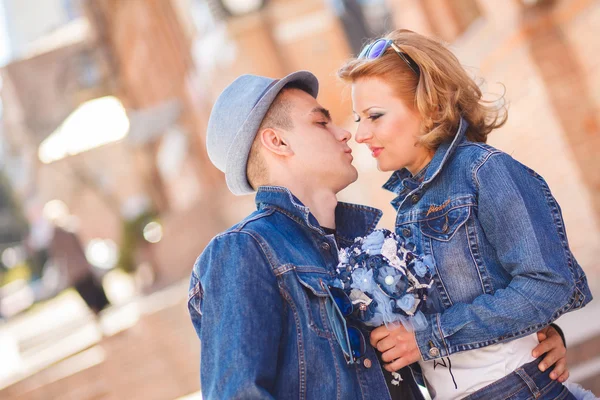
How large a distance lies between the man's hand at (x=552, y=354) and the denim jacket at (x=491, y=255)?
7.9 inches

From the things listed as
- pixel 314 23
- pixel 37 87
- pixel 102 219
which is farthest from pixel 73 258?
pixel 37 87

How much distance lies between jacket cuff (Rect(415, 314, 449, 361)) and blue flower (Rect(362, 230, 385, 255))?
12.5 inches

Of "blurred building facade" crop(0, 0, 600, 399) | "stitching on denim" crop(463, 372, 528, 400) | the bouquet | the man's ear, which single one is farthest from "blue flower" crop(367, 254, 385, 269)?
"blurred building facade" crop(0, 0, 600, 399)

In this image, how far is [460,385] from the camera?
95.8 inches

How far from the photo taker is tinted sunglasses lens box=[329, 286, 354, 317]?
7.51 feet

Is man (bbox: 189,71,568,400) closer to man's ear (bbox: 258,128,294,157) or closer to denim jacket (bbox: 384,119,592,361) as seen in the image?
man's ear (bbox: 258,128,294,157)

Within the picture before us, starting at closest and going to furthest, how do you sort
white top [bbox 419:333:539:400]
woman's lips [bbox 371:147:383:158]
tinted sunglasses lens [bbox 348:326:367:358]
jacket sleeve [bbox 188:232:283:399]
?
jacket sleeve [bbox 188:232:283:399]
tinted sunglasses lens [bbox 348:326:367:358]
white top [bbox 419:333:539:400]
woman's lips [bbox 371:147:383:158]

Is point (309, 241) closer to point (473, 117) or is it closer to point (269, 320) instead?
point (269, 320)

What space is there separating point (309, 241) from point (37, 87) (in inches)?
1787

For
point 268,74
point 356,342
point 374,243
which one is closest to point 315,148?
point 374,243

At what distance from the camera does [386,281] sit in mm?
2254

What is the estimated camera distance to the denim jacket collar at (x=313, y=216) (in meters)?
2.59

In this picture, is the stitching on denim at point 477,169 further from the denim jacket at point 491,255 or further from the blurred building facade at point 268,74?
the blurred building facade at point 268,74

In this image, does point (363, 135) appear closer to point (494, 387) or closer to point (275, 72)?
point (494, 387)
